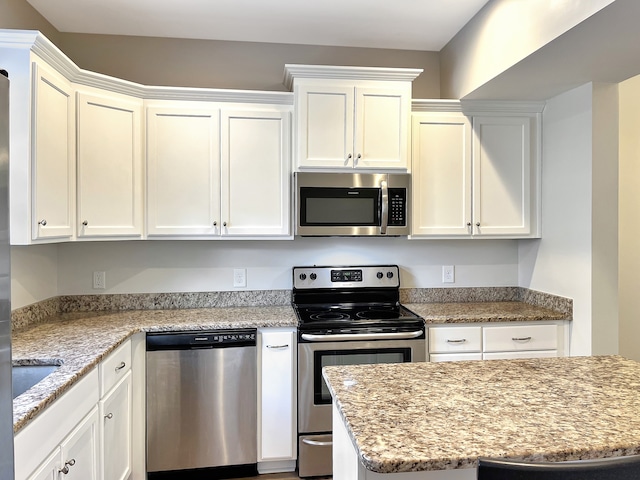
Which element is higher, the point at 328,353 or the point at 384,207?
the point at 384,207

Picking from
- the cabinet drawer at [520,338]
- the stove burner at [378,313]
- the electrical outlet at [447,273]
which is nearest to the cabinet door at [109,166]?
the stove burner at [378,313]

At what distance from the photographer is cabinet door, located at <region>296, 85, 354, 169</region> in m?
2.56

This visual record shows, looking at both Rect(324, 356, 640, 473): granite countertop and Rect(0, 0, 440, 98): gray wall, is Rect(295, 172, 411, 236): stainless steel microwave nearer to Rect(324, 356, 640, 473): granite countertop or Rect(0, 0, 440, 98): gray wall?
Rect(0, 0, 440, 98): gray wall

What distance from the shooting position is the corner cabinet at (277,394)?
242 cm

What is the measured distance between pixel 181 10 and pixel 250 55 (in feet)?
1.83

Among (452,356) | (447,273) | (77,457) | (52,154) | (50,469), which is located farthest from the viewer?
(447,273)

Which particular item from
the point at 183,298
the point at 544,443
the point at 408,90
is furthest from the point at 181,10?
the point at 544,443

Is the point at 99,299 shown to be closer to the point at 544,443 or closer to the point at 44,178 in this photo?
the point at 44,178

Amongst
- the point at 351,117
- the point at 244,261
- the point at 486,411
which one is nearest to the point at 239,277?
the point at 244,261

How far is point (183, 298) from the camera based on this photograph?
2.84 meters

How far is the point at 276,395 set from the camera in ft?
7.99

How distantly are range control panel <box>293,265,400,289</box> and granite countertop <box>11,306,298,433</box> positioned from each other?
9.3 inches

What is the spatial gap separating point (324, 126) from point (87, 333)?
174 cm

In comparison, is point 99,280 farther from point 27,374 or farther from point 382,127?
point 382,127
